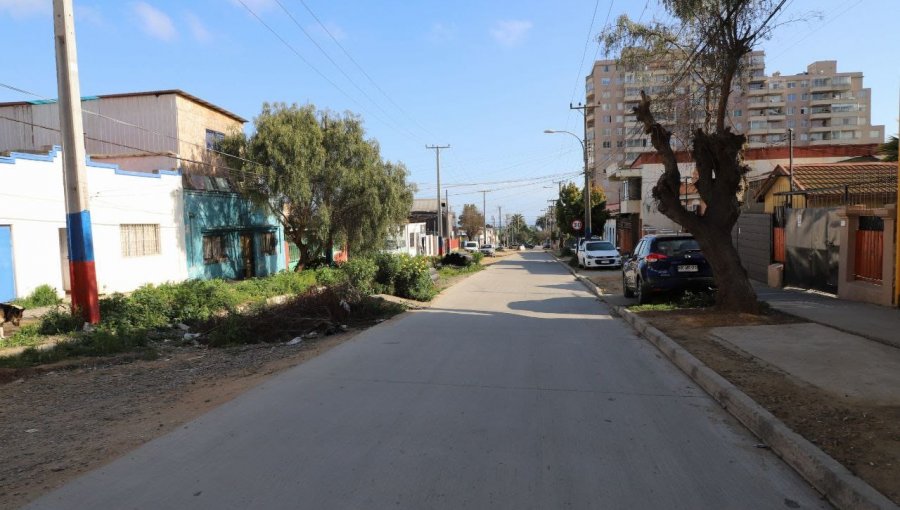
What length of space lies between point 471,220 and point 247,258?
296ft

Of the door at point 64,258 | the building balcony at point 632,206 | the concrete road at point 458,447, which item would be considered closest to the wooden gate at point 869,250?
the concrete road at point 458,447

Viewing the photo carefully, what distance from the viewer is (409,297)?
58.3ft

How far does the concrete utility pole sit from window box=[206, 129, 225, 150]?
44.3 feet

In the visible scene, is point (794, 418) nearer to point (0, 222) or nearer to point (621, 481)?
point (621, 481)

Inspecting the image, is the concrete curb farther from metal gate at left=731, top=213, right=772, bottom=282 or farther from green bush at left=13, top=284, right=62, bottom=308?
green bush at left=13, top=284, right=62, bottom=308

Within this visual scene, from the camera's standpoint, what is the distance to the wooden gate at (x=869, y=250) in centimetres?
1188

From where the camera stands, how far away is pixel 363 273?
16.5m

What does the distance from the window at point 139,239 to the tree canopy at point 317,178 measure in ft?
13.4

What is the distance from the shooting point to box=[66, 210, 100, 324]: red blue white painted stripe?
11758 millimetres

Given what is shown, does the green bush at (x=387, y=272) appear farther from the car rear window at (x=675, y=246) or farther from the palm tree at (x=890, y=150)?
the palm tree at (x=890, y=150)

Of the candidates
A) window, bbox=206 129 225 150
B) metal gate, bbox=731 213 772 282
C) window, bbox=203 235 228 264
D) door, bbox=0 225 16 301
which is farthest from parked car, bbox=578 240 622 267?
door, bbox=0 225 16 301

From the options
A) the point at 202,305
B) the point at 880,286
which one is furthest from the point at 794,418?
the point at 202,305

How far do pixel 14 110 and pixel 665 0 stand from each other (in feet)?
80.8

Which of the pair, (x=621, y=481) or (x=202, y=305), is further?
(x=202, y=305)
